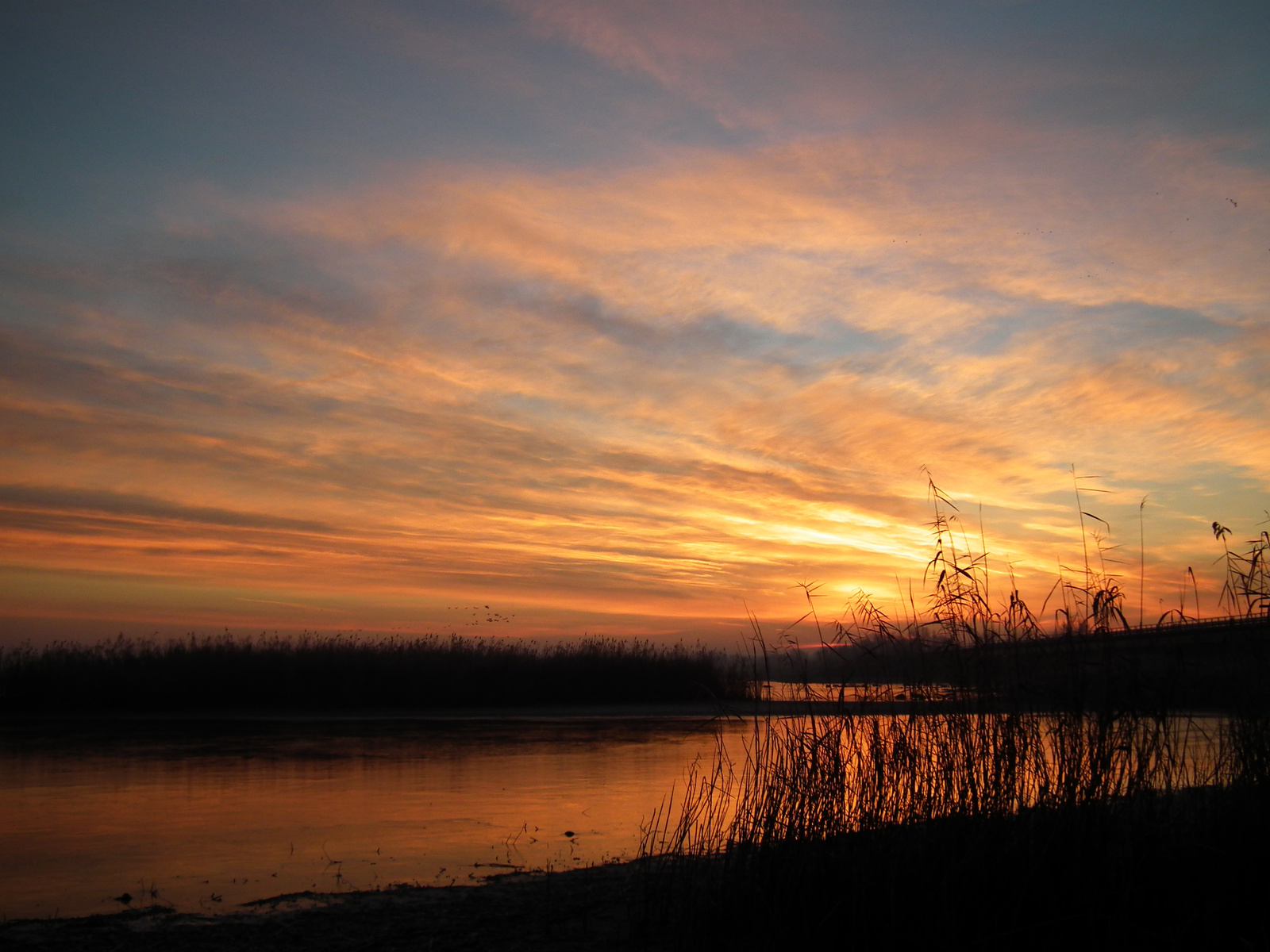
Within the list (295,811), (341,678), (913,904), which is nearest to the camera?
(913,904)

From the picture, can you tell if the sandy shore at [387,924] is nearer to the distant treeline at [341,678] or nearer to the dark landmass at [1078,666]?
the dark landmass at [1078,666]

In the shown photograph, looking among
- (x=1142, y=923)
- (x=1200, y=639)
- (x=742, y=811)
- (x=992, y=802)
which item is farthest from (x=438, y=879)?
(x=1200, y=639)

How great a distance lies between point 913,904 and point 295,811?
26.8 ft

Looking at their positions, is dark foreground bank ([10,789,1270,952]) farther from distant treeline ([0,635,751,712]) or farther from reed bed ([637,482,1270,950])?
distant treeline ([0,635,751,712])

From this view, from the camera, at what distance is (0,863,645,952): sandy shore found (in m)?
5.58

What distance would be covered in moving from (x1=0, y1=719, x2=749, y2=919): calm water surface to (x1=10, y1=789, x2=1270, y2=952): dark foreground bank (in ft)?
3.66

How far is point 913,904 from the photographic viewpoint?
16.5 feet

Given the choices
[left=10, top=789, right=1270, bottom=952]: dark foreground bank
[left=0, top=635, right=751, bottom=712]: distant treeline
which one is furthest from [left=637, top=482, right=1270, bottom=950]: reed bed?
[left=0, top=635, right=751, bottom=712]: distant treeline

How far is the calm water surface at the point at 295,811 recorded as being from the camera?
778cm

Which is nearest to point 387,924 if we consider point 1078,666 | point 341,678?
point 1078,666

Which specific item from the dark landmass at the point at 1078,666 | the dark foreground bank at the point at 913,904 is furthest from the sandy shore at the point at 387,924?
the dark landmass at the point at 1078,666

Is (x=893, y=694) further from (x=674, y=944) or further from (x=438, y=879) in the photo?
(x=438, y=879)

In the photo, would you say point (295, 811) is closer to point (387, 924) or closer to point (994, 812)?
point (387, 924)

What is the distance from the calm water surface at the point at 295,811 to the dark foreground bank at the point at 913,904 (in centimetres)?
112
